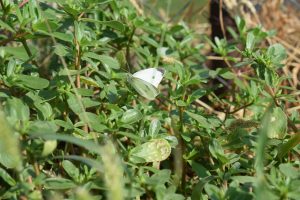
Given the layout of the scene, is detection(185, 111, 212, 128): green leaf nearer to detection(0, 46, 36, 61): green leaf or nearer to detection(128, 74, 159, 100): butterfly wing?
detection(128, 74, 159, 100): butterfly wing

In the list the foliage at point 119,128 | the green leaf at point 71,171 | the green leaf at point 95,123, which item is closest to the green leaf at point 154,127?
the foliage at point 119,128

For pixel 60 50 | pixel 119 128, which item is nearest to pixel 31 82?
pixel 60 50

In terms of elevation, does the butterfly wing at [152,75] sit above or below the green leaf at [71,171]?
above

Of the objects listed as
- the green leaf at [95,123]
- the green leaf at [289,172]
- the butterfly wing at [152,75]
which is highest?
the butterfly wing at [152,75]

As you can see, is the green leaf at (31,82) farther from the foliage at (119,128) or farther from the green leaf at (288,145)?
the green leaf at (288,145)

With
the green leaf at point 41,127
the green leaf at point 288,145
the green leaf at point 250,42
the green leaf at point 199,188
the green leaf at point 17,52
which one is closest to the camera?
the green leaf at point 41,127

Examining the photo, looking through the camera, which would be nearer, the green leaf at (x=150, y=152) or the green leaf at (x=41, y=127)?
the green leaf at (x=41, y=127)

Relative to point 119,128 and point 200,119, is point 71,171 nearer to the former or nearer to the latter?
point 119,128
